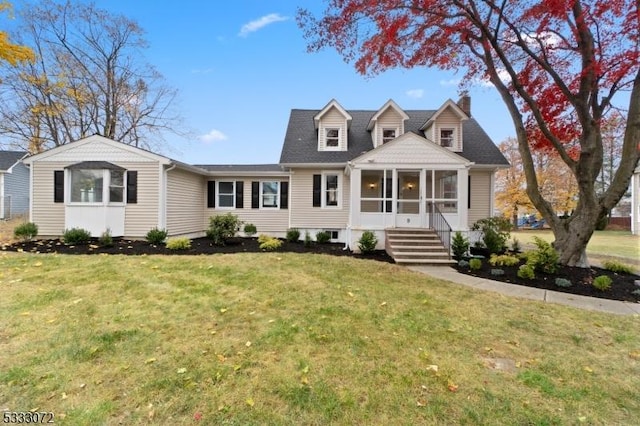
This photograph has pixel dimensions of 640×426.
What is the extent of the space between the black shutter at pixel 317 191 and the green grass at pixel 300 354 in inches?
288

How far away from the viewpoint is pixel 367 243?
1024 cm

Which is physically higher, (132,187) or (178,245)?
(132,187)

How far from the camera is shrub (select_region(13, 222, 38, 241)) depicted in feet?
35.3

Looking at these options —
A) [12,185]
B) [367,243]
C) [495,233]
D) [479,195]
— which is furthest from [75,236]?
[12,185]

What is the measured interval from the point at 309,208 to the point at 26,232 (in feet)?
34.6

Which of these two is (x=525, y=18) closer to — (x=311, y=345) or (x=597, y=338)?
(x=597, y=338)

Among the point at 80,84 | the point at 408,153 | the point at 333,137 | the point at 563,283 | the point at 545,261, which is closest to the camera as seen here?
the point at 563,283

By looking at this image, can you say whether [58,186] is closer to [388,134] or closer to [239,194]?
[239,194]

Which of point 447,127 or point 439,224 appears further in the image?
point 447,127

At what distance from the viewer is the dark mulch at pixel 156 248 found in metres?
9.72

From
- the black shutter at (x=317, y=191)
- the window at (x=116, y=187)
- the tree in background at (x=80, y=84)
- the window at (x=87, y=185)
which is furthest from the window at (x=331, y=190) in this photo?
the tree in background at (x=80, y=84)

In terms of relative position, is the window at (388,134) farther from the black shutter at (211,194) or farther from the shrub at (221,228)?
the black shutter at (211,194)

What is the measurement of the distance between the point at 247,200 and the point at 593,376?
13.6 metres

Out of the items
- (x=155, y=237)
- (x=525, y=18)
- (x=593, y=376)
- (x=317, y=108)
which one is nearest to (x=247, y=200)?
(x=155, y=237)
